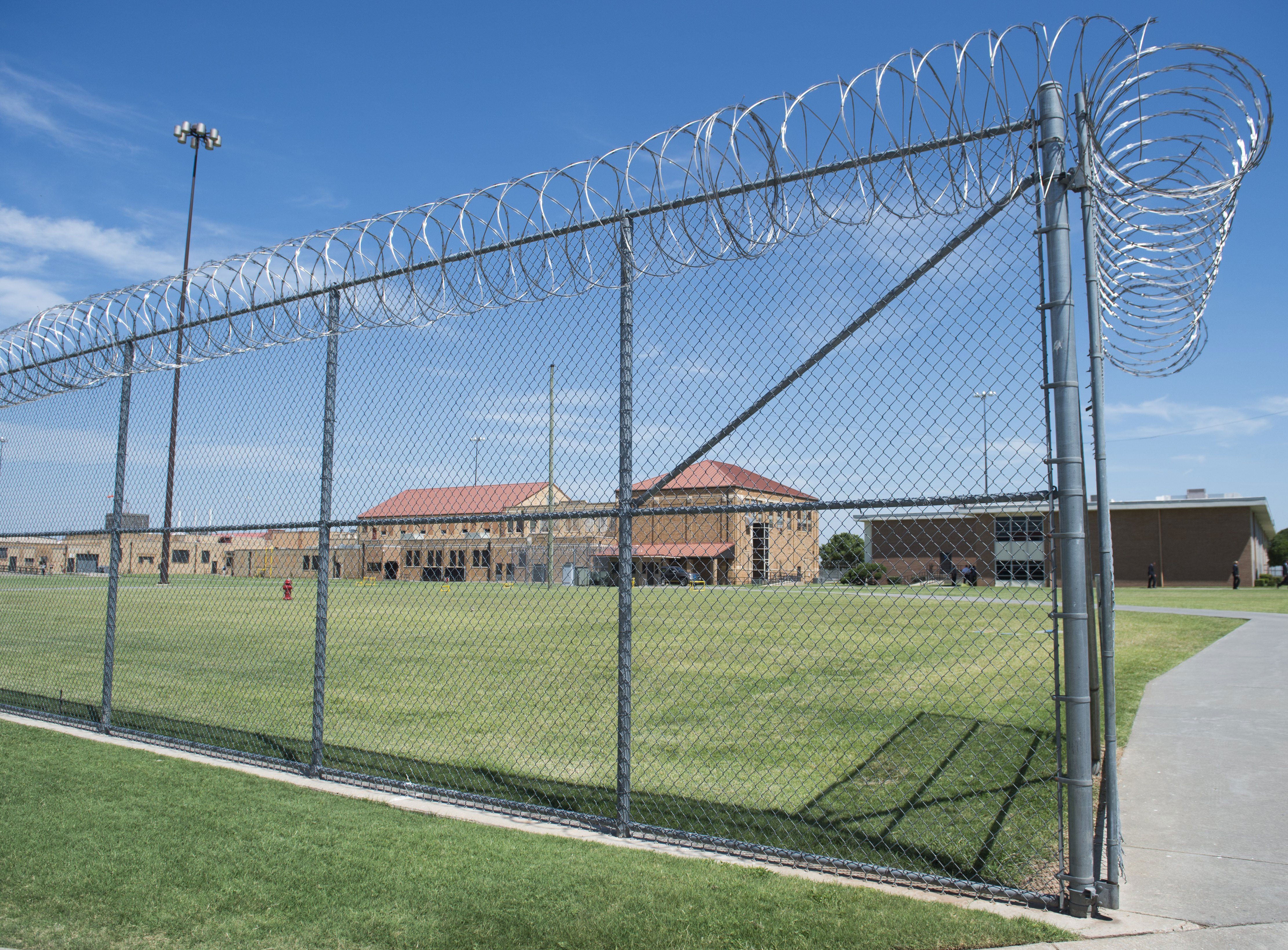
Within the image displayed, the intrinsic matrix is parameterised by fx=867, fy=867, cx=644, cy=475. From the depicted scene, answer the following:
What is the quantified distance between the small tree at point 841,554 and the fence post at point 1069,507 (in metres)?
1.70

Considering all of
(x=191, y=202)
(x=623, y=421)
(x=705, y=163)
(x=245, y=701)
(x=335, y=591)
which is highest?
(x=191, y=202)

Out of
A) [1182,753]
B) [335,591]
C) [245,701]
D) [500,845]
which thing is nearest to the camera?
[500,845]

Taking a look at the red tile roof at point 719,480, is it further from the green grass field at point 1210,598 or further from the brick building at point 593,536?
the green grass field at point 1210,598

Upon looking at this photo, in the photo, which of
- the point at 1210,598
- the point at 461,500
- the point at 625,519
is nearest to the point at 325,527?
the point at 461,500

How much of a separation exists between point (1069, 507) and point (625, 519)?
2.37m

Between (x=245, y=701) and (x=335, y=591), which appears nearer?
(x=245, y=701)

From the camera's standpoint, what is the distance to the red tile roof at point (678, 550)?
18.5 feet

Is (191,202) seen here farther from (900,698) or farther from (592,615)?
(900,698)

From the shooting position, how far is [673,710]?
9.30 metres

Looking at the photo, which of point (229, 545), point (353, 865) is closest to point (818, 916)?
point (353, 865)

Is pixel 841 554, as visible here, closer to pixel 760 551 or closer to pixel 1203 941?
pixel 760 551

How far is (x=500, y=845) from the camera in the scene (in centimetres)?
475

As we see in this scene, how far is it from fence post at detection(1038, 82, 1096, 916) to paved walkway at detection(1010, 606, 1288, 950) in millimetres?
392

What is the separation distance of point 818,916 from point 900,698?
645 centimetres
